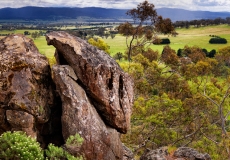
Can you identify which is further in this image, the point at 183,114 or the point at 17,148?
the point at 183,114

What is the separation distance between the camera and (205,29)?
147125 mm

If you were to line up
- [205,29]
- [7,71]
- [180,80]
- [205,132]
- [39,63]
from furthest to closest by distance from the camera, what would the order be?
1. [205,29]
2. [180,80]
3. [205,132]
4. [39,63]
5. [7,71]

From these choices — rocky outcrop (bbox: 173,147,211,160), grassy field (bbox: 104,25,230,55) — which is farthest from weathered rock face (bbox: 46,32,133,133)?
grassy field (bbox: 104,25,230,55)

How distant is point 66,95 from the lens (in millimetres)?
13844

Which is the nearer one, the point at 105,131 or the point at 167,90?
the point at 105,131

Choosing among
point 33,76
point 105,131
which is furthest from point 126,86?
point 33,76

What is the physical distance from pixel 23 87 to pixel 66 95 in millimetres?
2252

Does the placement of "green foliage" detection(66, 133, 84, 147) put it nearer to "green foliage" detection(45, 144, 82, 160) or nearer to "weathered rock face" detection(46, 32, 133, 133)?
"green foliage" detection(45, 144, 82, 160)

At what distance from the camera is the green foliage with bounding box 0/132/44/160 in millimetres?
10445

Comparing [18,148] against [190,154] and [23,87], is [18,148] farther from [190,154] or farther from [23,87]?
[190,154]

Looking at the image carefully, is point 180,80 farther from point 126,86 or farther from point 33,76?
point 33,76

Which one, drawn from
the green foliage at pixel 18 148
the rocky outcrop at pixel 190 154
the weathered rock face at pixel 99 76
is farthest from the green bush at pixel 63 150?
the rocky outcrop at pixel 190 154

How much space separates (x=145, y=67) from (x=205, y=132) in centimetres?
1381

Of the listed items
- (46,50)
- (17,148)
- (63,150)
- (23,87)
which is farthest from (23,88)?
(46,50)
